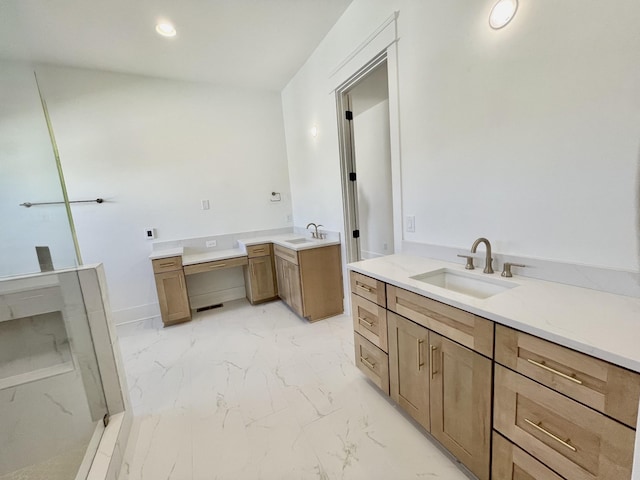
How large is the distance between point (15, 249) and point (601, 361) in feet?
9.24

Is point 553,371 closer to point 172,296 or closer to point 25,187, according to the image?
point 25,187

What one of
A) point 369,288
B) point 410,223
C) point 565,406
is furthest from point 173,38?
point 565,406

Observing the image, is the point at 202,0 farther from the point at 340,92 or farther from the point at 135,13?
the point at 340,92

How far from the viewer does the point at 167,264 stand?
9.75ft

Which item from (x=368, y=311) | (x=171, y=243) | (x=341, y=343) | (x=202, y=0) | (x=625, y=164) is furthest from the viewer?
(x=171, y=243)

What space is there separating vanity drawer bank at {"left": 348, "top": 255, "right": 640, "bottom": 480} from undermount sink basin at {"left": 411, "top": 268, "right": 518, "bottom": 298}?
3cm

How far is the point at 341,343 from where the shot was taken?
2459mm

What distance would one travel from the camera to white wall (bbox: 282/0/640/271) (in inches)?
39.6

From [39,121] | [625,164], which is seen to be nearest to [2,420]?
[39,121]

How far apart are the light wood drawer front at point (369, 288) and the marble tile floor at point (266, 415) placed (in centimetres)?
69

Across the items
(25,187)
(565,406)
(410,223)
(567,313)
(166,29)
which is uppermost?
(166,29)

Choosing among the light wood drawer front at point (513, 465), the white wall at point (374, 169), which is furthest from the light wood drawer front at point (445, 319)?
the white wall at point (374, 169)

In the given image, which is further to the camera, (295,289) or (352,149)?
(295,289)

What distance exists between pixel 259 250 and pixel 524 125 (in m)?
2.83
